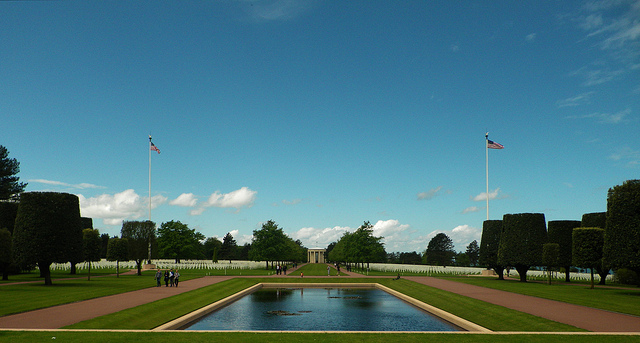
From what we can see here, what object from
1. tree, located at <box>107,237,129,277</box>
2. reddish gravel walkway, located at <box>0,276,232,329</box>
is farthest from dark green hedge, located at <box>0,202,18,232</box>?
reddish gravel walkway, located at <box>0,276,232,329</box>

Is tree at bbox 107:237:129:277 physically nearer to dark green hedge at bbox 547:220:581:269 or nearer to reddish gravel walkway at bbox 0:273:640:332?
reddish gravel walkway at bbox 0:273:640:332

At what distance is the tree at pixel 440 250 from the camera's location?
14350cm

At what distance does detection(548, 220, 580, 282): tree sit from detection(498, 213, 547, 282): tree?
3446mm

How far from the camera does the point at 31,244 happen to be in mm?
37062

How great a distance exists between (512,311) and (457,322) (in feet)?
11.9

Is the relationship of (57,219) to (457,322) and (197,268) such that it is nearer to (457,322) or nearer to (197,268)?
(457,322)

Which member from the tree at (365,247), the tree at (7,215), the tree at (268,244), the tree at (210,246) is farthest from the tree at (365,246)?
the tree at (210,246)

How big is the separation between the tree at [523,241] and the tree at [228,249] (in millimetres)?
128537

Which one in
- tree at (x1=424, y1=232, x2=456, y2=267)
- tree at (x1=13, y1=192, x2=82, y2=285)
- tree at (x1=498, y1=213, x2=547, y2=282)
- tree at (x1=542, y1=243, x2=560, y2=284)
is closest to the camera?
tree at (x1=13, y1=192, x2=82, y2=285)

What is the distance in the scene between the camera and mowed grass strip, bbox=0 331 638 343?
14.9 metres

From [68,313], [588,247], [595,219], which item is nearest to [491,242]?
[595,219]

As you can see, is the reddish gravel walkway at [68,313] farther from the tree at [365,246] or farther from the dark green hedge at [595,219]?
the tree at [365,246]

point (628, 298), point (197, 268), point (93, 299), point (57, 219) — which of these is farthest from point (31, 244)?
point (628, 298)

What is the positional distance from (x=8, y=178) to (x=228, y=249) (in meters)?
103
